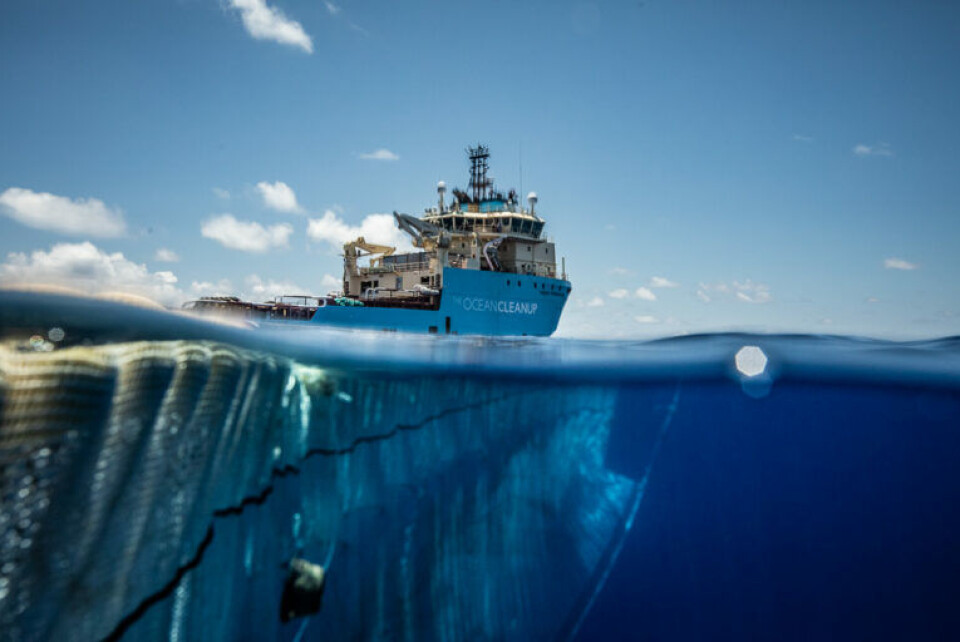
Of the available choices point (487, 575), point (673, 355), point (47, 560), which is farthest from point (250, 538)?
point (673, 355)

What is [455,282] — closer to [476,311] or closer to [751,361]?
[476,311]

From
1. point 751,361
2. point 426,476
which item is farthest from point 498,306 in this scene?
point 426,476

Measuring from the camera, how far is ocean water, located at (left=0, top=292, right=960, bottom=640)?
344 centimetres

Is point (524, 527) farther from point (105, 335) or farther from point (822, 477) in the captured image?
point (822, 477)

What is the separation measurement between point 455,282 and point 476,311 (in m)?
2.18

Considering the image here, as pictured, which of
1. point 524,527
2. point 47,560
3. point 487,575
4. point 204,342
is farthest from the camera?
point 524,527

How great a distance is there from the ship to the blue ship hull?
0.19ft

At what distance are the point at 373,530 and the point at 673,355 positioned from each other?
838 centimetres

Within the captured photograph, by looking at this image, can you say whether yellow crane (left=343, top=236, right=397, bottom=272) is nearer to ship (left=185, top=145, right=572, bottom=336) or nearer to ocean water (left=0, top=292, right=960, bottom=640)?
ship (left=185, top=145, right=572, bottom=336)

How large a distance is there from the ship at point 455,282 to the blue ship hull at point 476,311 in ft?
0.19

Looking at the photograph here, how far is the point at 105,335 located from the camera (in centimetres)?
448

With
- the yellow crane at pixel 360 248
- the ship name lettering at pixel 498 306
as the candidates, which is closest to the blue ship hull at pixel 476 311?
the ship name lettering at pixel 498 306

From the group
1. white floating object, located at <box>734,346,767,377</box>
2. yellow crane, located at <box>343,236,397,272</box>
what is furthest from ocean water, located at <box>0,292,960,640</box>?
yellow crane, located at <box>343,236,397,272</box>

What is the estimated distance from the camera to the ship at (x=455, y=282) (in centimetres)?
2681
